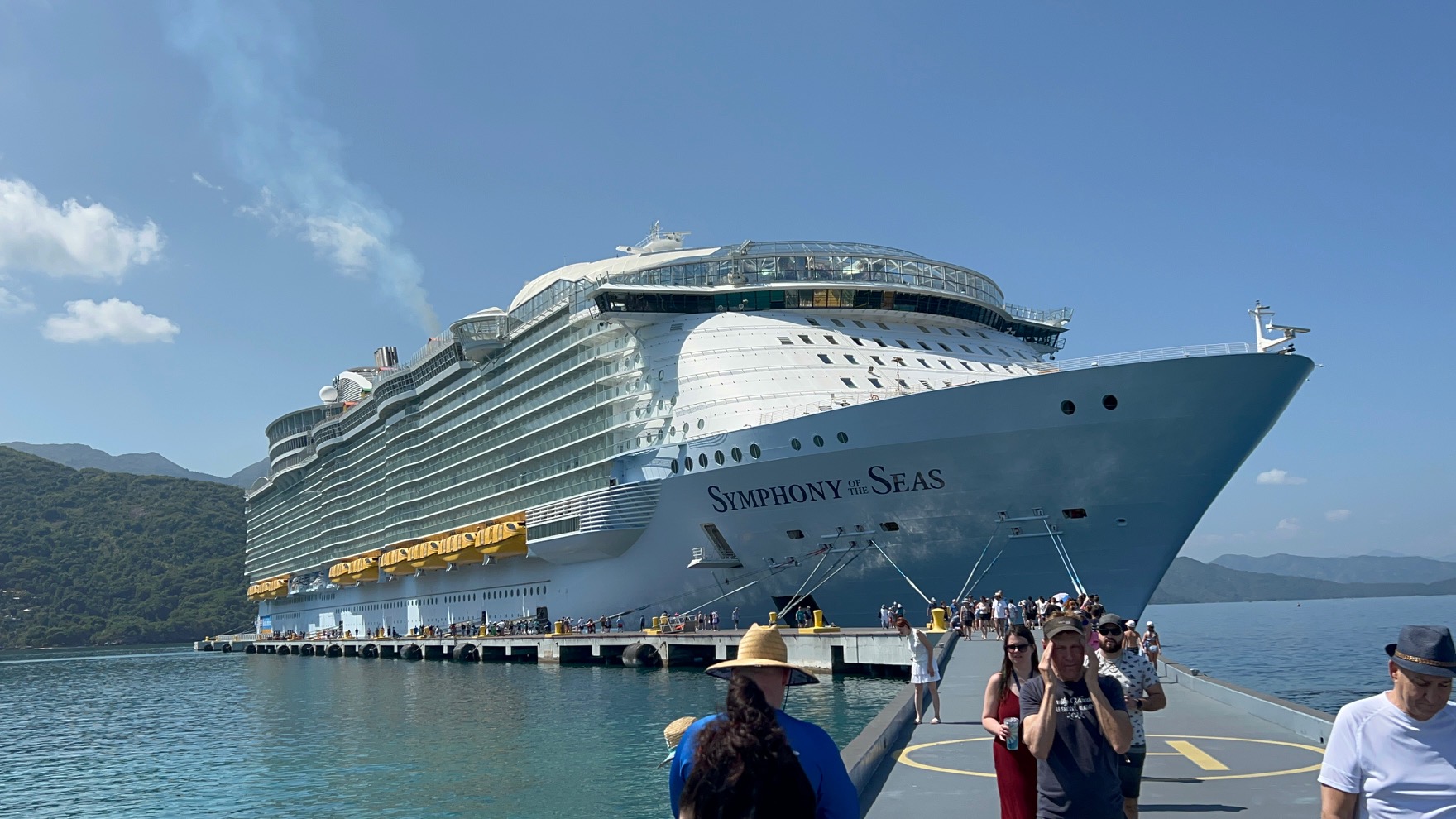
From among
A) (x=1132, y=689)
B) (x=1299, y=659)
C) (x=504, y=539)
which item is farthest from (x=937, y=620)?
(x=1299, y=659)

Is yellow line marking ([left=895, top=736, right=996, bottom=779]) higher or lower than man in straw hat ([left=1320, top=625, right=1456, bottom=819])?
lower

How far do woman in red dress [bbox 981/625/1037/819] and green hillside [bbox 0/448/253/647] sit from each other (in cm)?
14577

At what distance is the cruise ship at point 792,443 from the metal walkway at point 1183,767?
995cm

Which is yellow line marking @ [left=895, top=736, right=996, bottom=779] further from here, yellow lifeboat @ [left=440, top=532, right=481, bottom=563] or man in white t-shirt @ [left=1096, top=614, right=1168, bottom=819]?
yellow lifeboat @ [left=440, top=532, right=481, bottom=563]

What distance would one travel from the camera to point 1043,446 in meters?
23.4

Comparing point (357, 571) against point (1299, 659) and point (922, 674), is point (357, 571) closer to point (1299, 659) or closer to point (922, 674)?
point (1299, 659)

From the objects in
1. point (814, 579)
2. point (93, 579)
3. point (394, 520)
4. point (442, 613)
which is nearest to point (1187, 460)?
point (814, 579)

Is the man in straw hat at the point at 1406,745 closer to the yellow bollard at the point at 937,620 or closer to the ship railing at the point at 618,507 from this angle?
the yellow bollard at the point at 937,620

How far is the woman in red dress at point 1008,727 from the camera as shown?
17.8 feet

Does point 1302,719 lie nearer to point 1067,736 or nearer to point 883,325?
point 1067,736

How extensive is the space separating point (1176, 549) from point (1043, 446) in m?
3.74

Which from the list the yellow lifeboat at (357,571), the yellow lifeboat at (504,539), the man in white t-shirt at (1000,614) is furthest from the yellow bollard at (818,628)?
the yellow lifeboat at (357,571)

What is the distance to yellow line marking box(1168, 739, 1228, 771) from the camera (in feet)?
30.3

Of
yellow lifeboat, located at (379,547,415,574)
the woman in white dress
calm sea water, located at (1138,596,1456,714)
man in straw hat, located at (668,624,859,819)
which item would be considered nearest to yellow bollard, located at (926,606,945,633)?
calm sea water, located at (1138,596,1456,714)
